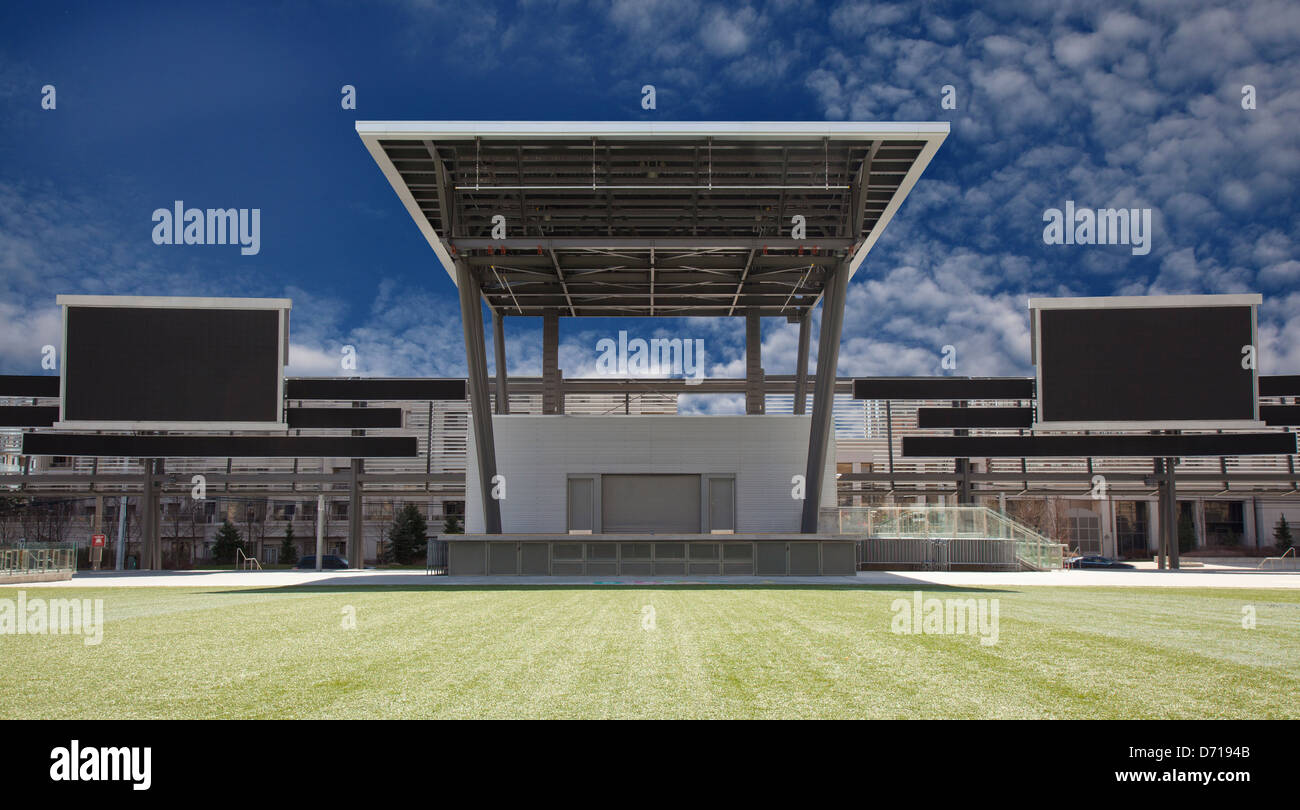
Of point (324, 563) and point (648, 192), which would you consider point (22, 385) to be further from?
point (648, 192)

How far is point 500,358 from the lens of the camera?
44375 mm

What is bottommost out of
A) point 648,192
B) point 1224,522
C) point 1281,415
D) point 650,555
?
point 1224,522

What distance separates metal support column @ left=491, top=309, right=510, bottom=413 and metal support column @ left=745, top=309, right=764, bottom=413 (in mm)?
11828

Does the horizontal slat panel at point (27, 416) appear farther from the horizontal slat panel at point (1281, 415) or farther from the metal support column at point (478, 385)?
the horizontal slat panel at point (1281, 415)

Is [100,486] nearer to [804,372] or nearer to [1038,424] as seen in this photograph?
[804,372]

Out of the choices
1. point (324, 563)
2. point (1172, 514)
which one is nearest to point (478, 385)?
point (324, 563)

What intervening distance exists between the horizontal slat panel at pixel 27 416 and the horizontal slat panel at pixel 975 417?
4217 centimetres

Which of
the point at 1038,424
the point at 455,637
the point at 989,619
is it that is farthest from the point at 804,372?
the point at 455,637

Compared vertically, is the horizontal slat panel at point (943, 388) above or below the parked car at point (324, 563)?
above

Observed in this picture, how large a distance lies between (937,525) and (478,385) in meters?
19.8

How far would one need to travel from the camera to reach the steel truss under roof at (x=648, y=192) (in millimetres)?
30500

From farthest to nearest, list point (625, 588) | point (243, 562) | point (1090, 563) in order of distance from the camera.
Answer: point (243, 562)
point (1090, 563)
point (625, 588)

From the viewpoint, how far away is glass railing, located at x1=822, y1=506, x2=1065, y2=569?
38125mm

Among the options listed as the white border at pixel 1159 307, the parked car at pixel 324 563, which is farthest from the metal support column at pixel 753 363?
the parked car at pixel 324 563
